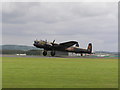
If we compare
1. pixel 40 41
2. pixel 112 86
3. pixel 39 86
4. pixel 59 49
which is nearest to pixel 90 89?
pixel 112 86

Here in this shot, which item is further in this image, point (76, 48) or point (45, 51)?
point (76, 48)

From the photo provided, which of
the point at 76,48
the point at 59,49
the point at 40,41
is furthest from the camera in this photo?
the point at 76,48

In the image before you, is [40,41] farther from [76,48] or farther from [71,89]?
[71,89]

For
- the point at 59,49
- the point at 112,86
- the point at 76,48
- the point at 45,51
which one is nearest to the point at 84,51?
the point at 76,48

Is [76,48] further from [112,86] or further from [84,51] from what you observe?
[112,86]

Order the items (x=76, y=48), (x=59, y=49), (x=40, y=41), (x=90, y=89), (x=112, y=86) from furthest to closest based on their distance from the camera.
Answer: (x=76, y=48) < (x=59, y=49) < (x=40, y=41) < (x=112, y=86) < (x=90, y=89)

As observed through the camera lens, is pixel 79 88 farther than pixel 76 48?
No

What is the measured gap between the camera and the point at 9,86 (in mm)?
11969

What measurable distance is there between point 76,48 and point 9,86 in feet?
270

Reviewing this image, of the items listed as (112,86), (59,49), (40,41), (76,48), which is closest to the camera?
(112,86)

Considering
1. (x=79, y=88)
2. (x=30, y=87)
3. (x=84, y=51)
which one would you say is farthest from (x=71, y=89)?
(x=84, y=51)

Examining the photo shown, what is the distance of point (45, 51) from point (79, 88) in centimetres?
6173

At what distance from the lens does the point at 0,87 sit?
11742mm

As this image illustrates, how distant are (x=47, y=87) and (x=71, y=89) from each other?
1.23m
